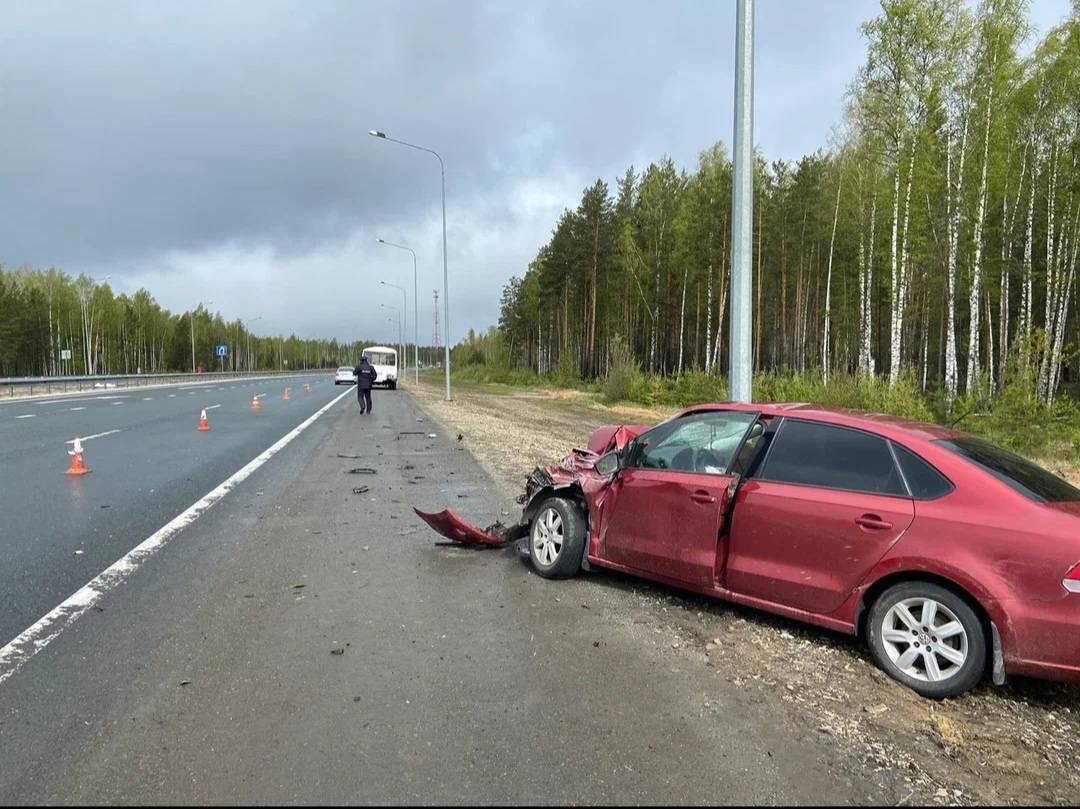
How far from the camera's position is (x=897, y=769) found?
2842 mm

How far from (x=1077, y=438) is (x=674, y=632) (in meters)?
14.0

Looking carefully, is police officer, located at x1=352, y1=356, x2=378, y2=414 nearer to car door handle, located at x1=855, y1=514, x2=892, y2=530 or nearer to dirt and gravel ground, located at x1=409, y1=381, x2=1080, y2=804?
dirt and gravel ground, located at x1=409, y1=381, x2=1080, y2=804

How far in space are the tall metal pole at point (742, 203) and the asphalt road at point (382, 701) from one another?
3028 mm

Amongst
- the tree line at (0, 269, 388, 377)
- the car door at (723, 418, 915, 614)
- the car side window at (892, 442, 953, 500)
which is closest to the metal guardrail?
the tree line at (0, 269, 388, 377)

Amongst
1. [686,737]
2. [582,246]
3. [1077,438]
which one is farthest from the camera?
[582,246]

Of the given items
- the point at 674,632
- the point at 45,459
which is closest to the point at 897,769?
the point at 674,632

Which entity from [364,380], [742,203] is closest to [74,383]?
[364,380]

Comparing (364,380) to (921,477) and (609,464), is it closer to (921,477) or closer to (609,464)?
(609,464)

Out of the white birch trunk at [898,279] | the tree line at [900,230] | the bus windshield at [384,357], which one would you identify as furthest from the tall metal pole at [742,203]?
the bus windshield at [384,357]

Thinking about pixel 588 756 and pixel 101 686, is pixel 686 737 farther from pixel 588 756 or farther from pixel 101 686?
pixel 101 686

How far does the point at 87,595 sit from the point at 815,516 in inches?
194

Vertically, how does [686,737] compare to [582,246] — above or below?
below

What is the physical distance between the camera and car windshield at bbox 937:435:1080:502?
3.63m

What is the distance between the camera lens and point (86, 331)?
3120 inches
